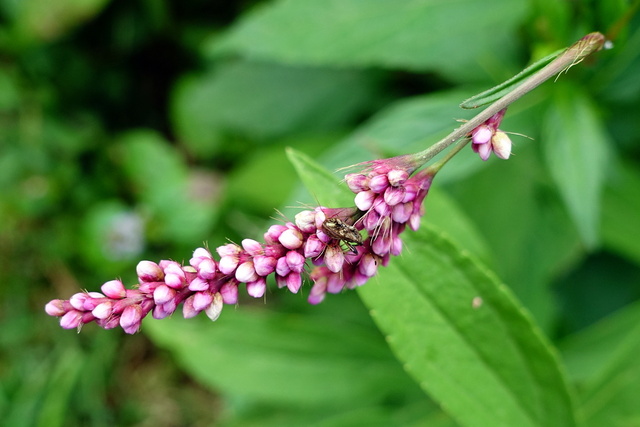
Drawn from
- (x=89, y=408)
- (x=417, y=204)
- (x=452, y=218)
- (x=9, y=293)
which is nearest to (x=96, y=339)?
(x=89, y=408)

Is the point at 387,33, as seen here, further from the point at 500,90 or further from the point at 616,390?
the point at 616,390

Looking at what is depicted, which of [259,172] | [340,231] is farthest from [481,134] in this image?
[259,172]

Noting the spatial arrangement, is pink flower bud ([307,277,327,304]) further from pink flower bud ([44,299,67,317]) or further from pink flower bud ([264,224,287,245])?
pink flower bud ([44,299,67,317])

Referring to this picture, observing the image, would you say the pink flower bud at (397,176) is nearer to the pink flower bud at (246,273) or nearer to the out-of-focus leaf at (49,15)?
the pink flower bud at (246,273)

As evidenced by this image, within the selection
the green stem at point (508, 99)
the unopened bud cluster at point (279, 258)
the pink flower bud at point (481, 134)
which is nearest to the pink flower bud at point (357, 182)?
the unopened bud cluster at point (279, 258)

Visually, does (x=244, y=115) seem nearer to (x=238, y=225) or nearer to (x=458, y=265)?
(x=238, y=225)

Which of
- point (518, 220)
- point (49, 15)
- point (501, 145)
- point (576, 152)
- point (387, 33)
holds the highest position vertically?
point (49, 15)

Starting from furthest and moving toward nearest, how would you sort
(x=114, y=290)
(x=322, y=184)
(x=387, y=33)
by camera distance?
(x=387, y=33) < (x=322, y=184) < (x=114, y=290)
